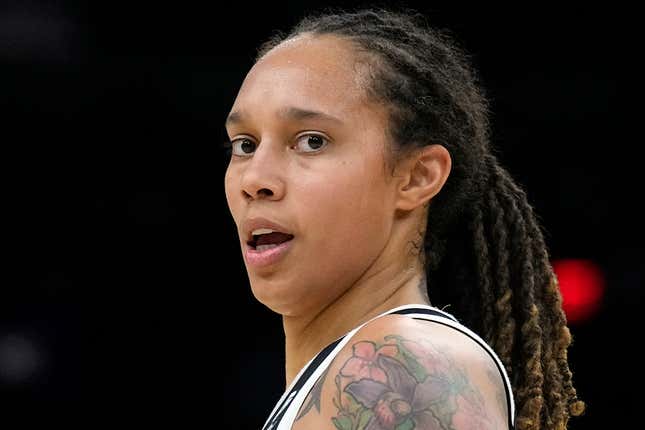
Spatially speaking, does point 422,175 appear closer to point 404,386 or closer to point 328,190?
point 328,190

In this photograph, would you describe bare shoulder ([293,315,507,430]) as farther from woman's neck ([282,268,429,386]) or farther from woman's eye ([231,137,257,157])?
woman's eye ([231,137,257,157])

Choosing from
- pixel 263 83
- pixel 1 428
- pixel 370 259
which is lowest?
pixel 1 428

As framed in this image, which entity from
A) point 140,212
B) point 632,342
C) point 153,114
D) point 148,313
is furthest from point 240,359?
point 632,342

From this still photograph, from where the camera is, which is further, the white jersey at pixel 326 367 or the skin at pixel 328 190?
the skin at pixel 328 190

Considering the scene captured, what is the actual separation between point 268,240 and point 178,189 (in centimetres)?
219

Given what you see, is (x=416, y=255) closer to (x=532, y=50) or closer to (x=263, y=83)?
(x=263, y=83)

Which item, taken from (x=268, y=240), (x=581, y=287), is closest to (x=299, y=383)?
(x=268, y=240)

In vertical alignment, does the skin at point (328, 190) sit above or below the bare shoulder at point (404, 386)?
above

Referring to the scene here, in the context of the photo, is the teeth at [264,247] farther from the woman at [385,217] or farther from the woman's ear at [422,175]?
the woman's ear at [422,175]

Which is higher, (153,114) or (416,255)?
(153,114)

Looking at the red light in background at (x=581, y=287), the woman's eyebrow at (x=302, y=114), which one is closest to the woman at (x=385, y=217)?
the woman's eyebrow at (x=302, y=114)

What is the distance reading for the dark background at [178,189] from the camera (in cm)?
384

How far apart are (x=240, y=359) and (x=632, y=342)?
141 centimetres

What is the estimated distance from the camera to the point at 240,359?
3.90m
